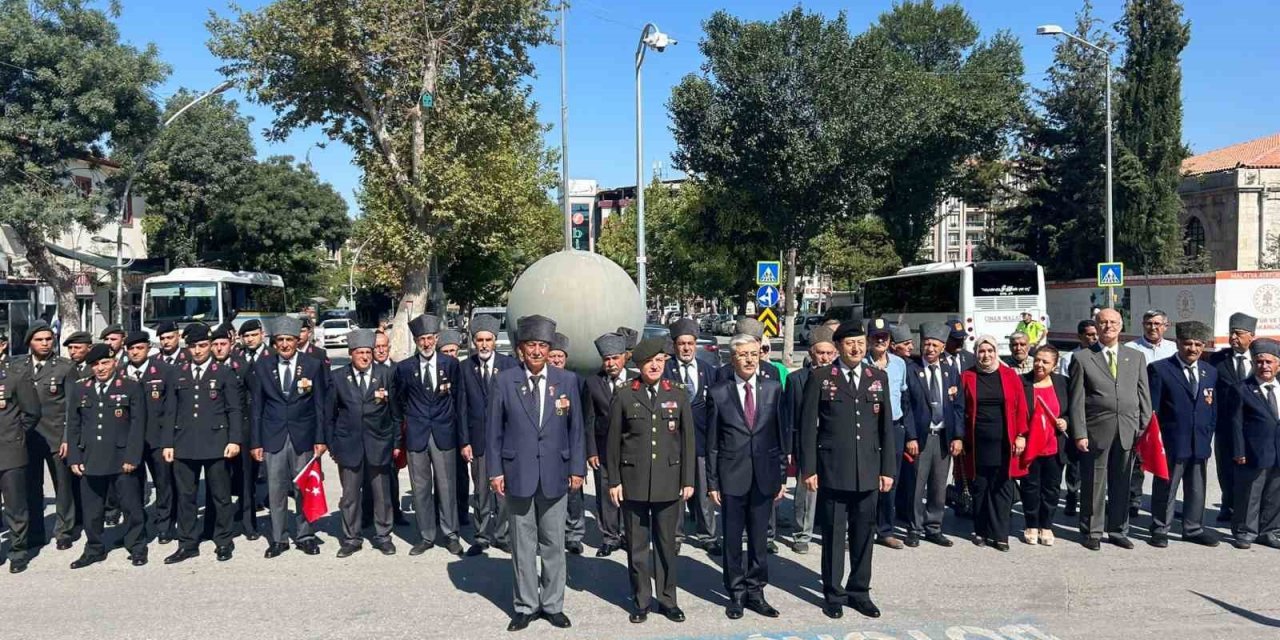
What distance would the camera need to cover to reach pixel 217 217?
133 feet

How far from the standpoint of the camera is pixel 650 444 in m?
5.83

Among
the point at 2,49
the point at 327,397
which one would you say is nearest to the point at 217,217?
the point at 2,49

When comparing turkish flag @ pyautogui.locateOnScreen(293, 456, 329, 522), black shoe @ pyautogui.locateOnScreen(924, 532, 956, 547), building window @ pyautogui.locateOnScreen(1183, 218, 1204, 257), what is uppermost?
building window @ pyautogui.locateOnScreen(1183, 218, 1204, 257)

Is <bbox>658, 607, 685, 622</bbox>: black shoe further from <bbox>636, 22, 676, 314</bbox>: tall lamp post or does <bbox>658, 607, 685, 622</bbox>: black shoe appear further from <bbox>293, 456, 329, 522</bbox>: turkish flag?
<bbox>636, 22, 676, 314</bbox>: tall lamp post

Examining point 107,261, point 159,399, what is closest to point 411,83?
point 159,399

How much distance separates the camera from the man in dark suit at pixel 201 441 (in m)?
7.42

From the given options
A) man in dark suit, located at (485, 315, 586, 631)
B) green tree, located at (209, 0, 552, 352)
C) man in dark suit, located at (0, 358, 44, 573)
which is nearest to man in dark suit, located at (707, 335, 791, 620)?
man in dark suit, located at (485, 315, 586, 631)

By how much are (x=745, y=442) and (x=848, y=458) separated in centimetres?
67

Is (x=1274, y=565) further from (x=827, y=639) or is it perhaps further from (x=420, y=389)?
(x=420, y=389)

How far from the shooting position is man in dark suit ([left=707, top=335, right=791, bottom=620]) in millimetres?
5977

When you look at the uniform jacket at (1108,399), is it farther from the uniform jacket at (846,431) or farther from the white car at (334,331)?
the white car at (334,331)

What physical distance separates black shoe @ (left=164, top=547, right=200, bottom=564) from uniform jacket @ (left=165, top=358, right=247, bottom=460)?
736 mm

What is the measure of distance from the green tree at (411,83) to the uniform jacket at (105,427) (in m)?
15.3

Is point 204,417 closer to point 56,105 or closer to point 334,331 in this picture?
point 56,105
